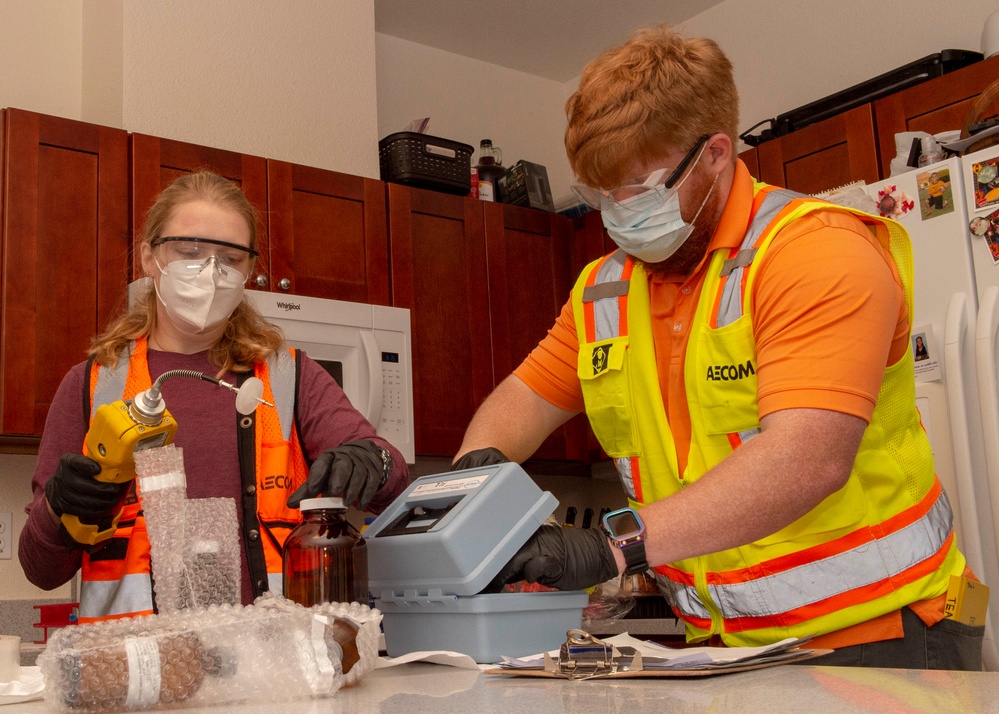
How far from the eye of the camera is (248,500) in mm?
1454

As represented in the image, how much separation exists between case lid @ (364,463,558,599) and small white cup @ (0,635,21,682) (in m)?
0.38

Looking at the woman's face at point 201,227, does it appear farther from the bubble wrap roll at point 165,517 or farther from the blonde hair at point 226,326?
the bubble wrap roll at point 165,517

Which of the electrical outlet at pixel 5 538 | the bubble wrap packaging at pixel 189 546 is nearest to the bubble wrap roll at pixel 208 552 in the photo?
the bubble wrap packaging at pixel 189 546

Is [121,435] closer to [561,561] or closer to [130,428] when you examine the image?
[130,428]

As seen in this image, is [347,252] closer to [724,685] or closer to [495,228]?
[495,228]

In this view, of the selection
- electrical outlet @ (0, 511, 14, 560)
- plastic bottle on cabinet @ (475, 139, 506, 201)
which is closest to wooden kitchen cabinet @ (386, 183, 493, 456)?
plastic bottle on cabinet @ (475, 139, 506, 201)

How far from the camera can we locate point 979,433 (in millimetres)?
2246

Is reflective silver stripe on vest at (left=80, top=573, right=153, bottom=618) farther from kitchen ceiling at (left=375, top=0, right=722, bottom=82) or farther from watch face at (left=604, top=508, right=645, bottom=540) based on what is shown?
kitchen ceiling at (left=375, top=0, right=722, bottom=82)

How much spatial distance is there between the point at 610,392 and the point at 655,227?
251 millimetres

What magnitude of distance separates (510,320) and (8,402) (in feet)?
5.35

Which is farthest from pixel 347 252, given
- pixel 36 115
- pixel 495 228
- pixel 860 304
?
pixel 860 304

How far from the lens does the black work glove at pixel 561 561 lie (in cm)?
106

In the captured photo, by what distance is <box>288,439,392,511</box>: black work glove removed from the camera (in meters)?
1.22

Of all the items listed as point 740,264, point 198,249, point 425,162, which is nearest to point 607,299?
point 740,264
